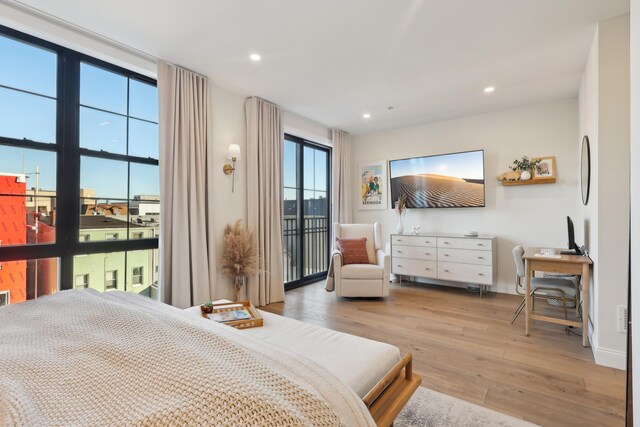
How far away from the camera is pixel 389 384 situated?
134cm

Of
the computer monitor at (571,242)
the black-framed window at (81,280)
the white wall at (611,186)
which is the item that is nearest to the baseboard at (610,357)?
the white wall at (611,186)

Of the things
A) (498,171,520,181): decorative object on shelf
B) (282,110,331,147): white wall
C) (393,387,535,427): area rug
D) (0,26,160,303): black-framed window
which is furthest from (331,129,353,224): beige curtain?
(393,387,535,427): area rug

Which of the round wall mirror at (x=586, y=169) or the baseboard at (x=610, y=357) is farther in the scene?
the round wall mirror at (x=586, y=169)

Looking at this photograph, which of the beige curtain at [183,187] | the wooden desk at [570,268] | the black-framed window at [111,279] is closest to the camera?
the wooden desk at [570,268]

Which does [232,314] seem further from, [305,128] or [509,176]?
[509,176]

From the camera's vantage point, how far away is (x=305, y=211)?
498 cm

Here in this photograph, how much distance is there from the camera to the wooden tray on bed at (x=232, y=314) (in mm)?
1719

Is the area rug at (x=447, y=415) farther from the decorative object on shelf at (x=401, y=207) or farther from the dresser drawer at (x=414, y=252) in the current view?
the decorative object on shelf at (x=401, y=207)

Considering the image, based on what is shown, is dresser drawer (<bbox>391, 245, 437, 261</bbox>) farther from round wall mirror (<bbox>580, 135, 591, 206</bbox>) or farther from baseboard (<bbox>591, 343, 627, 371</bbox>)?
baseboard (<bbox>591, 343, 627, 371</bbox>)

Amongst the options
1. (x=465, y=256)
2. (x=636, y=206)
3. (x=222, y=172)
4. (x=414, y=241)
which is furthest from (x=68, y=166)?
(x=465, y=256)

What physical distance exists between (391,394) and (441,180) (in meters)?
3.95

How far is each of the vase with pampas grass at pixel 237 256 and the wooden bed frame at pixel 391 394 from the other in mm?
2299

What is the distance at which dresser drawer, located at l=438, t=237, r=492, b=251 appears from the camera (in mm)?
4082

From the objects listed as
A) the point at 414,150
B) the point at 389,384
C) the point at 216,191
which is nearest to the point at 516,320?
the point at 389,384
